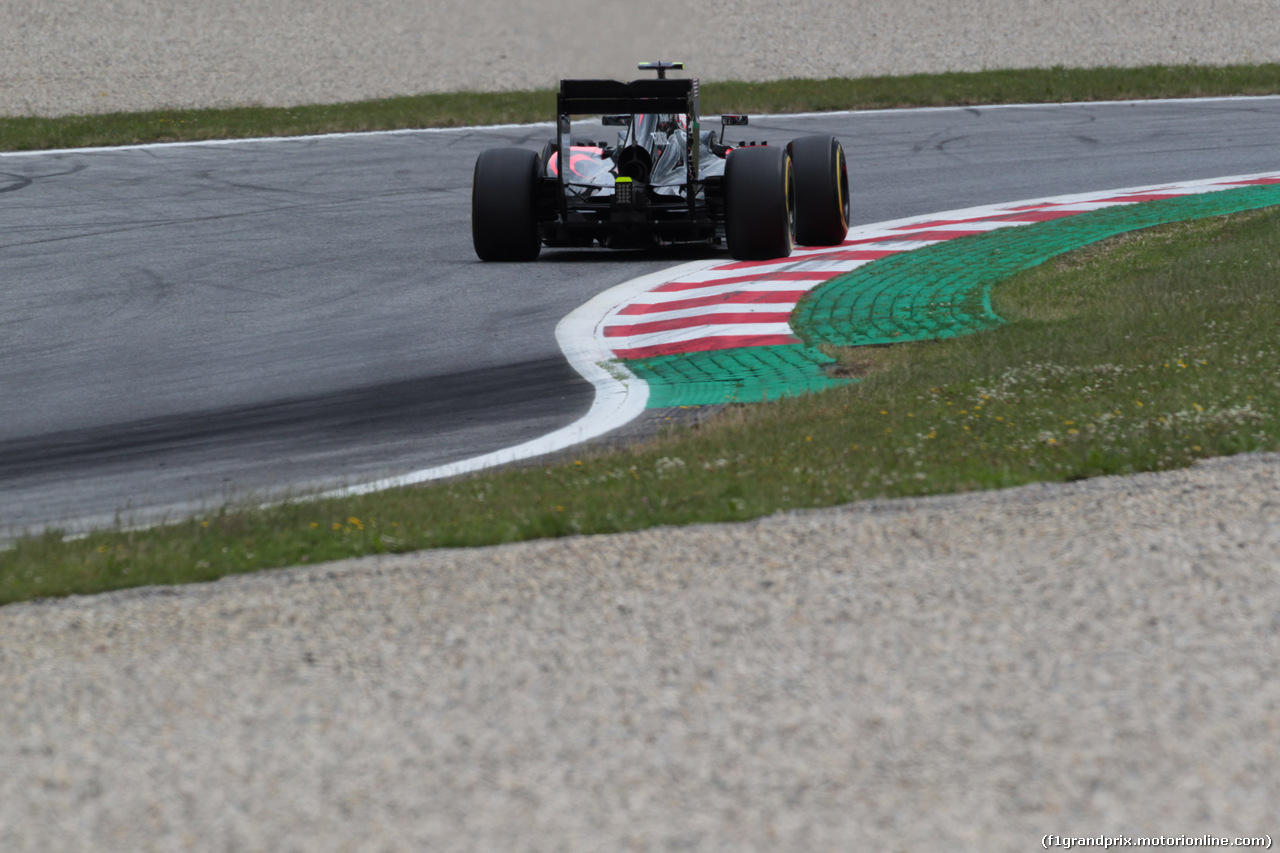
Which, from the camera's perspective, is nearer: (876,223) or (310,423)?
(310,423)

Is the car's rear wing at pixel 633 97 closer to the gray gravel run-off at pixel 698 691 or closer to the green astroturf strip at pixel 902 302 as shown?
the green astroturf strip at pixel 902 302

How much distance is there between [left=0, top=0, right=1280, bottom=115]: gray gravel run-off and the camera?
27.8 meters

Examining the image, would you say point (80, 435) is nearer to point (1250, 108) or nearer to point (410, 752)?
point (410, 752)

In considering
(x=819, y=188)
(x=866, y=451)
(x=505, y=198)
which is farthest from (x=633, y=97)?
(x=866, y=451)

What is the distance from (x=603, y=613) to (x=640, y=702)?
0.74m

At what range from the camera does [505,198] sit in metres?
12.6

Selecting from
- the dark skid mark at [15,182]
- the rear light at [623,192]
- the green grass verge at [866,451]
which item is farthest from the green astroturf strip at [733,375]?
the dark skid mark at [15,182]

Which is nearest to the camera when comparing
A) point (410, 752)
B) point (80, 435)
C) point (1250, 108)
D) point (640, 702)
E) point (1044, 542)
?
point (410, 752)

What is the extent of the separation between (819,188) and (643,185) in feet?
5.36

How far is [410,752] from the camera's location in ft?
13.0

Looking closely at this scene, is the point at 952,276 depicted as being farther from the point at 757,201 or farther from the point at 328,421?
the point at 328,421

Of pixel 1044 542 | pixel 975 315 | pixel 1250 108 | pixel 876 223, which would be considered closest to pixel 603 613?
pixel 1044 542

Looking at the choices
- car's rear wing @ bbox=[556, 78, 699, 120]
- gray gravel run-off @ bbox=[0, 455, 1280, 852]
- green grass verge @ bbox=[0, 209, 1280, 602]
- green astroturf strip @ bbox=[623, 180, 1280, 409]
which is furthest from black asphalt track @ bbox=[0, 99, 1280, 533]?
gray gravel run-off @ bbox=[0, 455, 1280, 852]

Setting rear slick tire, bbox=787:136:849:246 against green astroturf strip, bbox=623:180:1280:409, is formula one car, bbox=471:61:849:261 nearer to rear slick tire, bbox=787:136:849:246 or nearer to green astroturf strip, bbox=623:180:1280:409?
rear slick tire, bbox=787:136:849:246
